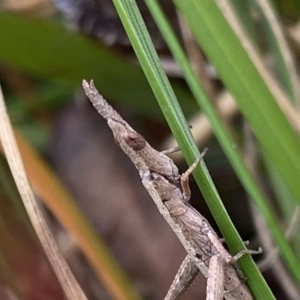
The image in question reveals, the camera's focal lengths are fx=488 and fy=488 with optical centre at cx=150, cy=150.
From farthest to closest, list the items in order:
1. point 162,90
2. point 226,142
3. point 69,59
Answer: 1. point 69,59
2. point 226,142
3. point 162,90

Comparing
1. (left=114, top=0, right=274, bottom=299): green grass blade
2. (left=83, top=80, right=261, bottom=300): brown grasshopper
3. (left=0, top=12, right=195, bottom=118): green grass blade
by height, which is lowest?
(left=83, top=80, right=261, bottom=300): brown grasshopper

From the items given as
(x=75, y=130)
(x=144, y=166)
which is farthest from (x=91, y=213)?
(x=144, y=166)

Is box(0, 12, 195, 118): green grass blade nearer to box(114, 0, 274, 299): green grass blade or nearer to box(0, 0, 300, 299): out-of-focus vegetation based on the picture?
box(0, 0, 300, 299): out-of-focus vegetation

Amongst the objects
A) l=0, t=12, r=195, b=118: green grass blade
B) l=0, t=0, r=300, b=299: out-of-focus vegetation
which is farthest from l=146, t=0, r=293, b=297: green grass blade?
l=0, t=12, r=195, b=118: green grass blade

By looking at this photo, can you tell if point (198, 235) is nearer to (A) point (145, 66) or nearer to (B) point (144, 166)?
(B) point (144, 166)

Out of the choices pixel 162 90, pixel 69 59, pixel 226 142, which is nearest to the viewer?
pixel 162 90

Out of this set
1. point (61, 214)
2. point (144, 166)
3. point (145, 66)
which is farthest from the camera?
point (61, 214)

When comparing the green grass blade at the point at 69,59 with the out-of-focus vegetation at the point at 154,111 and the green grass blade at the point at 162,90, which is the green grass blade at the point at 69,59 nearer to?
the out-of-focus vegetation at the point at 154,111

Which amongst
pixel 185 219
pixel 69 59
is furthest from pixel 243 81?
pixel 69 59

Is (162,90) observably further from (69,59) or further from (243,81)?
(69,59)

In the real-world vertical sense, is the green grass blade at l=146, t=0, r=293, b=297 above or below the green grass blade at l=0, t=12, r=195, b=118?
below

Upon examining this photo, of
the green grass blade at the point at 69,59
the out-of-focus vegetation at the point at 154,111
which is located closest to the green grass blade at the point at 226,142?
the out-of-focus vegetation at the point at 154,111
